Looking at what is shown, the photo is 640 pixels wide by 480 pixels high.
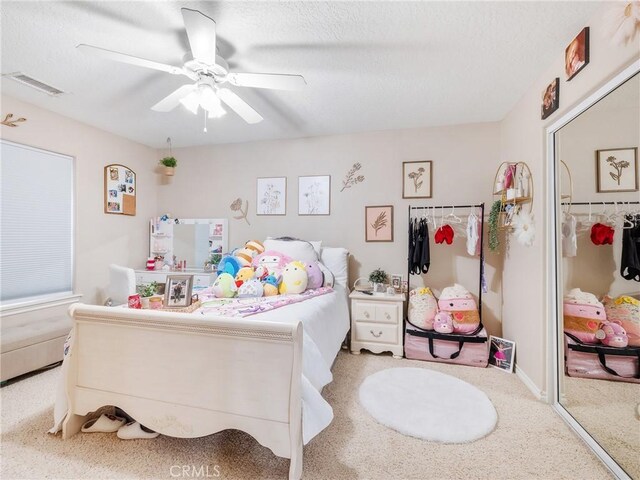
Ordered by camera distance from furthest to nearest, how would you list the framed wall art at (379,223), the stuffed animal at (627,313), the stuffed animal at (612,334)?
the framed wall art at (379,223)
the stuffed animal at (612,334)
the stuffed animal at (627,313)

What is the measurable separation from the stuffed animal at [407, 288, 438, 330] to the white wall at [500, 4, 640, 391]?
728 mm

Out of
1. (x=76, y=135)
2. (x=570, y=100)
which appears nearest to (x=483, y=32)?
(x=570, y=100)

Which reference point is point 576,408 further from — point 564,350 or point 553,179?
point 553,179

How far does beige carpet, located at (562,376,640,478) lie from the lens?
1.44 meters

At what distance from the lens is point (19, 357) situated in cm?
233

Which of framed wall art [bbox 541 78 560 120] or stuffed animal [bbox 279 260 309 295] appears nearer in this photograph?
framed wall art [bbox 541 78 560 120]

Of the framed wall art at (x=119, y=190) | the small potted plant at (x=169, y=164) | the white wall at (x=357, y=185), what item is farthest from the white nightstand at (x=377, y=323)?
the framed wall art at (x=119, y=190)

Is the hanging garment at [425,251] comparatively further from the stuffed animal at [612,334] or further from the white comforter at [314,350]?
the stuffed animal at [612,334]

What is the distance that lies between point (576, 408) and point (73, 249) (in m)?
4.74

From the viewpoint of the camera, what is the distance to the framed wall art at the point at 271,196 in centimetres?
375

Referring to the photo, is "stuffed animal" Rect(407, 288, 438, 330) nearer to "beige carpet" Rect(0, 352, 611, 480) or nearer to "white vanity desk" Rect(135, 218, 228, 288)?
"beige carpet" Rect(0, 352, 611, 480)

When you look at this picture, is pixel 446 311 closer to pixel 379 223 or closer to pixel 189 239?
pixel 379 223

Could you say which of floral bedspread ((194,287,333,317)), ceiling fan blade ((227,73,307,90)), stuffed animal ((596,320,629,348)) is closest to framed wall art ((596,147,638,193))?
stuffed animal ((596,320,629,348))

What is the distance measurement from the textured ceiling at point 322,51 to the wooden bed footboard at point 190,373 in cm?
171
